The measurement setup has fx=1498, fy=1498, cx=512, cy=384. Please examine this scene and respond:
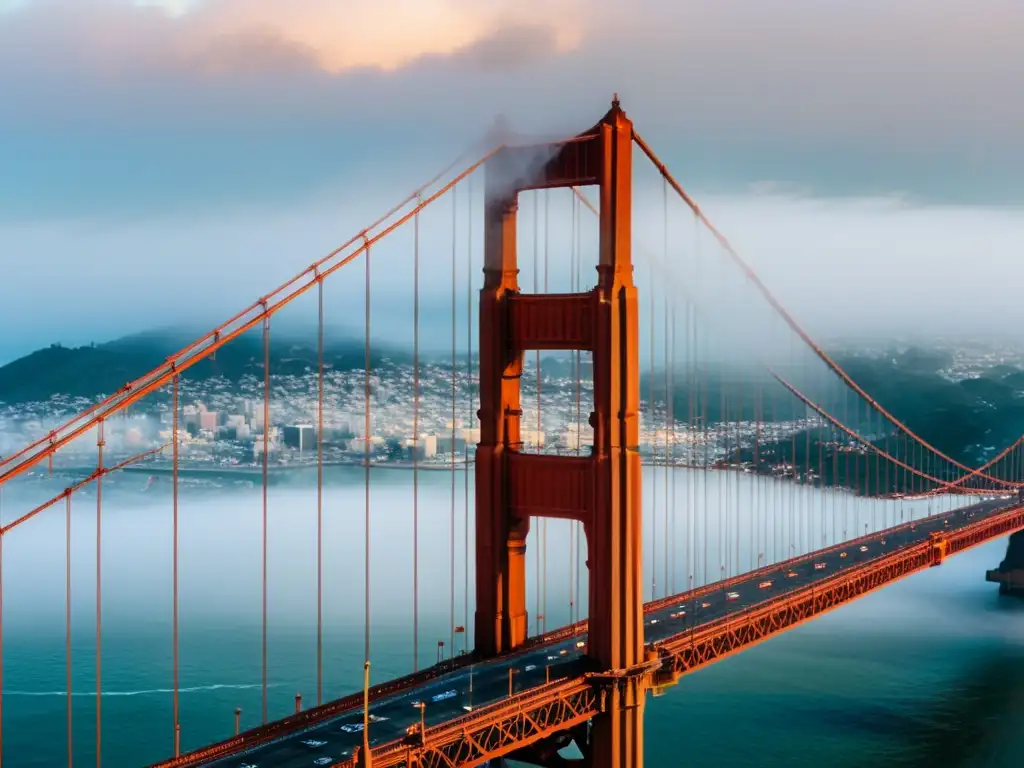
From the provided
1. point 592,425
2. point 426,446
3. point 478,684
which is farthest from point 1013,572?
point 426,446

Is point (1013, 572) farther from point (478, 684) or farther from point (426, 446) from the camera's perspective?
point (426, 446)

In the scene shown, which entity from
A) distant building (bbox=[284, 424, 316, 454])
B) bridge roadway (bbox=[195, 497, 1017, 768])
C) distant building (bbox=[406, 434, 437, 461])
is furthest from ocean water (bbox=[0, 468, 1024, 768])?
distant building (bbox=[284, 424, 316, 454])

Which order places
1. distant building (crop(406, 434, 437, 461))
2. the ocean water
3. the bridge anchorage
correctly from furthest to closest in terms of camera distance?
distant building (crop(406, 434, 437, 461)) < the bridge anchorage < the ocean water

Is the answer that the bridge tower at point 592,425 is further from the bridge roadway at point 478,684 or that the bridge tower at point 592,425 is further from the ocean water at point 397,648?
the ocean water at point 397,648

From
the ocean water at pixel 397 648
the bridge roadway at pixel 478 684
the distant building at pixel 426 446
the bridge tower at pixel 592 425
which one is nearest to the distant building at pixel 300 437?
the distant building at pixel 426 446

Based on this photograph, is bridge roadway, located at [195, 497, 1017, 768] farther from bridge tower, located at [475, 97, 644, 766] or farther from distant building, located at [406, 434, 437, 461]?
distant building, located at [406, 434, 437, 461]
